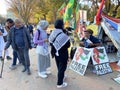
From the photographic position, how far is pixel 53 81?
5.70 metres

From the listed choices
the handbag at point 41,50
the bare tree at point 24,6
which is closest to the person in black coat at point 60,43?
the handbag at point 41,50

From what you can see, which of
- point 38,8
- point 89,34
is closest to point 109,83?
point 89,34

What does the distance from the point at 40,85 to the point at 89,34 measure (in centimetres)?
232

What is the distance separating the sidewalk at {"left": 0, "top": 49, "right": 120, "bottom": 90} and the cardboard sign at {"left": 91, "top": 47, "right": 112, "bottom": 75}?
169 mm

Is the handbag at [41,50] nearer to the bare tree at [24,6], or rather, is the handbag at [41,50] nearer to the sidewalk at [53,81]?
the sidewalk at [53,81]

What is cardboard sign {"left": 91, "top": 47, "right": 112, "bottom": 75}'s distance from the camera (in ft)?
20.1

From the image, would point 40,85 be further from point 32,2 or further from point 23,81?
point 32,2

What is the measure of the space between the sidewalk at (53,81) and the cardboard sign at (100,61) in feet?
0.55

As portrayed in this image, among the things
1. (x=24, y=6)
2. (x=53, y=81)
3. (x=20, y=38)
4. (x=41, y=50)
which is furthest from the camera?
(x=24, y=6)

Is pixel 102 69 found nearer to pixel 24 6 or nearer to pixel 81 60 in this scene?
pixel 81 60

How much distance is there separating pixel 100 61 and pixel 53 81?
1580 mm

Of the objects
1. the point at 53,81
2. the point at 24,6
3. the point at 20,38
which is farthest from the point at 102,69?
the point at 24,6

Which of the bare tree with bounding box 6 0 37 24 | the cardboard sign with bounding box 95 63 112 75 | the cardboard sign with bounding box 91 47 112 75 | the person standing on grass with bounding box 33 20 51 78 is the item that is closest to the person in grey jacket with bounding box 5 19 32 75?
the person standing on grass with bounding box 33 20 51 78

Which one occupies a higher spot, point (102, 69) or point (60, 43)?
point (60, 43)
